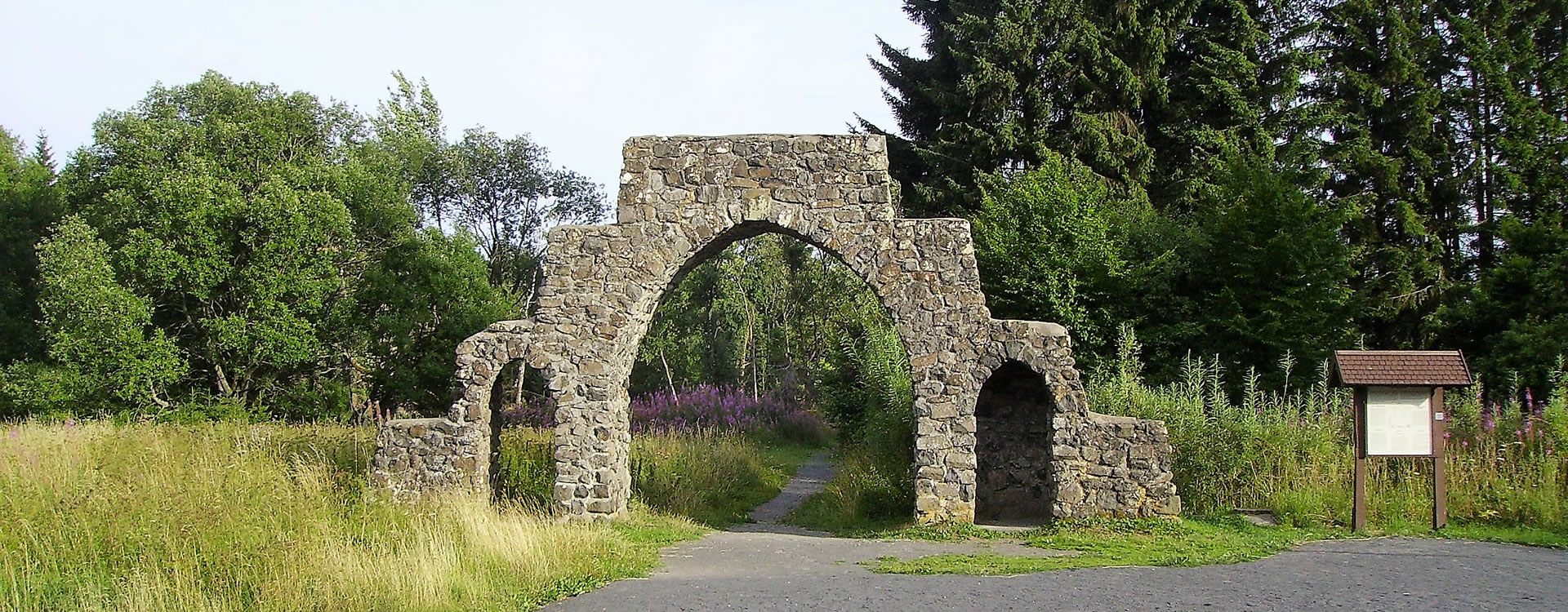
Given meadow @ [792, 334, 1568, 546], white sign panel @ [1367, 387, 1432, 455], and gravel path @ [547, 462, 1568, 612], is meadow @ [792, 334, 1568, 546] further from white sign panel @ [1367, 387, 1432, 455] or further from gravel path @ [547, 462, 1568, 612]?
gravel path @ [547, 462, 1568, 612]

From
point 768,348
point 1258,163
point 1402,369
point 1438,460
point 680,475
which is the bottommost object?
point 680,475

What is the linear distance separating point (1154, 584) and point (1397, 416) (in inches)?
158

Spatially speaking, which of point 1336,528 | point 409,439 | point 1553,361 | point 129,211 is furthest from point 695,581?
point 129,211

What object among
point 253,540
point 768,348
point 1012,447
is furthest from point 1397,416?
point 768,348

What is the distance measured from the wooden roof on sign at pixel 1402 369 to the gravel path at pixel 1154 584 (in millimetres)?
1489

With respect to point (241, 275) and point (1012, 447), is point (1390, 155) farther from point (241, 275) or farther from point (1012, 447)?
point (241, 275)

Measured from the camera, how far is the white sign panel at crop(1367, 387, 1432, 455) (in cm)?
1118

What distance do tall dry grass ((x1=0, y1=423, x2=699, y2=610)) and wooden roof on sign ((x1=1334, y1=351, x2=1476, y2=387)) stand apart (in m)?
6.86

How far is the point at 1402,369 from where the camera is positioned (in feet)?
36.6

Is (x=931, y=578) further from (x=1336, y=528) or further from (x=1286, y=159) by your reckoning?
(x=1286, y=159)

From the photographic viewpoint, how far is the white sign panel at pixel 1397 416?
11180 millimetres

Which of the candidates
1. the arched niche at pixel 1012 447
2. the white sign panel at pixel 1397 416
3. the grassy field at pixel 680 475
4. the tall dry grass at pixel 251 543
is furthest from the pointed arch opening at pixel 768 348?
the white sign panel at pixel 1397 416

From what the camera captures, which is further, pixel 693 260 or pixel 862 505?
pixel 862 505

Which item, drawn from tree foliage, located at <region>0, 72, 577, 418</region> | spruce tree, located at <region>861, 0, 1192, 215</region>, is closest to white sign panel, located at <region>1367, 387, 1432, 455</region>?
spruce tree, located at <region>861, 0, 1192, 215</region>
